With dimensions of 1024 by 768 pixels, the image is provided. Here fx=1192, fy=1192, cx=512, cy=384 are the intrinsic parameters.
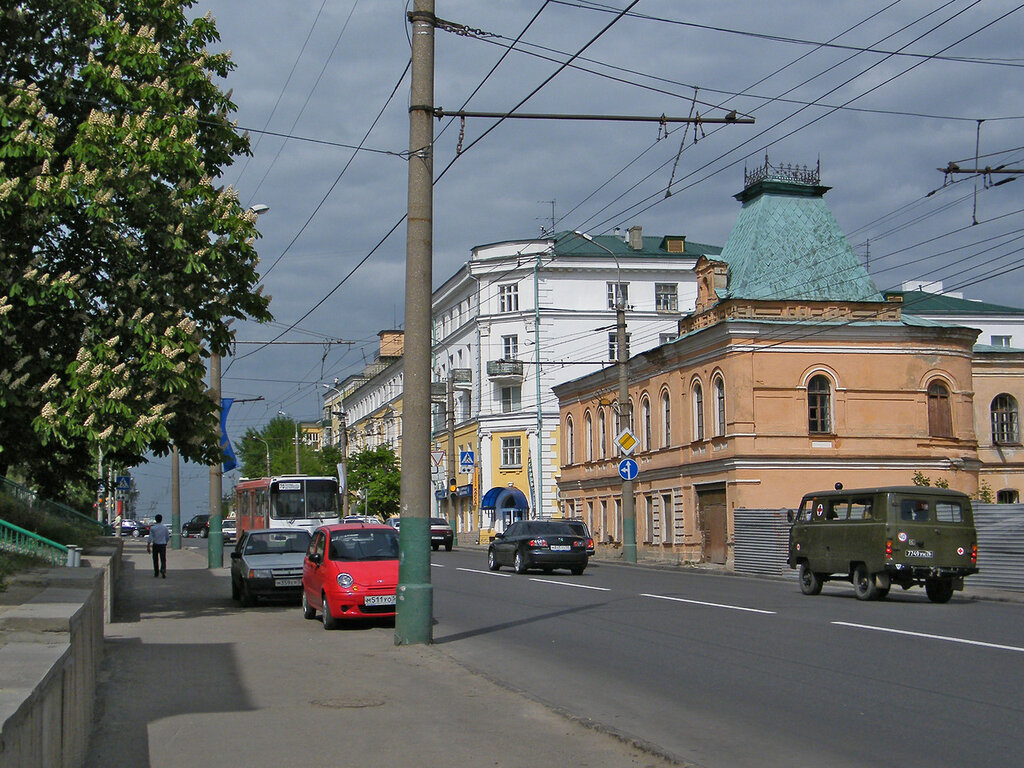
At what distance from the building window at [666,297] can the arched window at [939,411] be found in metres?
31.3

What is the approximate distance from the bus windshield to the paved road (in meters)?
18.6

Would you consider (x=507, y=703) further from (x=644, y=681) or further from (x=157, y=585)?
(x=157, y=585)

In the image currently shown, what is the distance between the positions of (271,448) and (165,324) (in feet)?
389

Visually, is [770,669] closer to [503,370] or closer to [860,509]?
[860,509]

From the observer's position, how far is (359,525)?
19.6 meters

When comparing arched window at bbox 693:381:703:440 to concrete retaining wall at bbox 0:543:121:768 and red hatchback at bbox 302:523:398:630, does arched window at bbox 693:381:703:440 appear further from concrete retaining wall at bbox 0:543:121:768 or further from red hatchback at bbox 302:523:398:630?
concrete retaining wall at bbox 0:543:121:768

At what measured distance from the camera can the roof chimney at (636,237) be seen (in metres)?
74.1

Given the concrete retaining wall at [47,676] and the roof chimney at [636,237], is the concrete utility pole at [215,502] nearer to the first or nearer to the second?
the concrete retaining wall at [47,676]

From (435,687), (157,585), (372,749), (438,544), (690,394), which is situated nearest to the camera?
(372,749)

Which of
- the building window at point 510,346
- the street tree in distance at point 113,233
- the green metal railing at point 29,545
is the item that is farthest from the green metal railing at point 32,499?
the building window at point 510,346

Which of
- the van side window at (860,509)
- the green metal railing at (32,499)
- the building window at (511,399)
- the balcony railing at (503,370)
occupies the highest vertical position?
the balcony railing at (503,370)

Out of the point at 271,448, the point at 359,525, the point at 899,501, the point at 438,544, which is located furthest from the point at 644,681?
the point at 271,448

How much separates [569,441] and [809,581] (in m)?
36.1

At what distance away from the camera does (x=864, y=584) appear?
22594 mm
